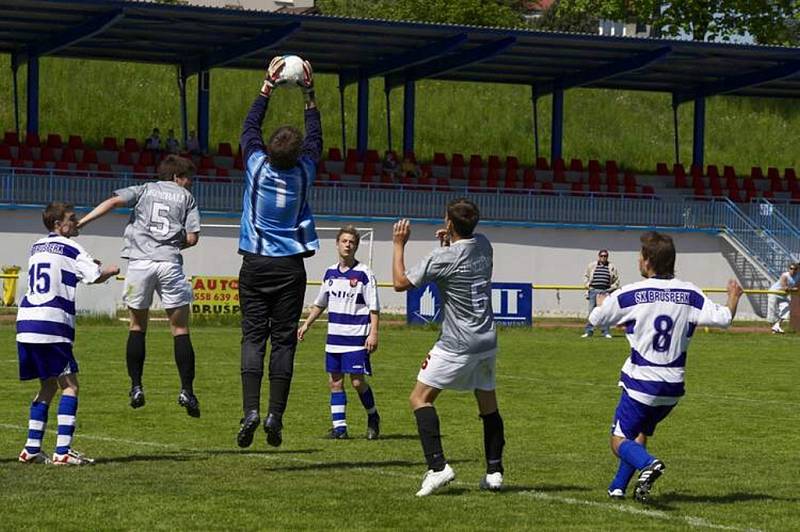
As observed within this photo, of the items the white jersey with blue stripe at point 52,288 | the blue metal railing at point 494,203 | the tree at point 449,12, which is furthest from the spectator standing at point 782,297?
the tree at point 449,12

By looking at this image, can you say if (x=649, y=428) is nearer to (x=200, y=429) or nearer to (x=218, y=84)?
(x=200, y=429)

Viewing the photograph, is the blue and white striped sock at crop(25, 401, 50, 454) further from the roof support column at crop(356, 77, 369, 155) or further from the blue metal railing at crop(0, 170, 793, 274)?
the roof support column at crop(356, 77, 369, 155)

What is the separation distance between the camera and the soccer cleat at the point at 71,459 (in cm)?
1148

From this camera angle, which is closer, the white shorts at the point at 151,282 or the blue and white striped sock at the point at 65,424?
the blue and white striped sock at the point at 65,424

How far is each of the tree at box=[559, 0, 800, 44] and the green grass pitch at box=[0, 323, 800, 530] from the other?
4243 centimetres

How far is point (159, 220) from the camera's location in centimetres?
1276

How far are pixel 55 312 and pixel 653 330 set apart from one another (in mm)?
4312

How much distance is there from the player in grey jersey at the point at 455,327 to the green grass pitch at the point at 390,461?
0.39 meters

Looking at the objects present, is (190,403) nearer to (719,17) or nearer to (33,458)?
(33,458)

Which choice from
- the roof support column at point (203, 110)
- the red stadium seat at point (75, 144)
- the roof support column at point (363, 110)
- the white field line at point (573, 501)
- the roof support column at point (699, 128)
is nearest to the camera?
the white field line at point (573, 501)

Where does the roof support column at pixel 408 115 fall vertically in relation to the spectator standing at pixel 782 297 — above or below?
above

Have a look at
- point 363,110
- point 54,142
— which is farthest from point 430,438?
point 363,110

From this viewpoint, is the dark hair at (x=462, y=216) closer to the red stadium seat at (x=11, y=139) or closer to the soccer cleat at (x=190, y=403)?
the soccer cleat at (x=190, y=403)

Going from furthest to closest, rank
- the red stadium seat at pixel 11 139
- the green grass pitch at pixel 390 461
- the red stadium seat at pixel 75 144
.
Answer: the red stadium seat at pixel 75 144 → the red stadium seat at pixel 11 139 → the green grass pitch at pixel 390 461
